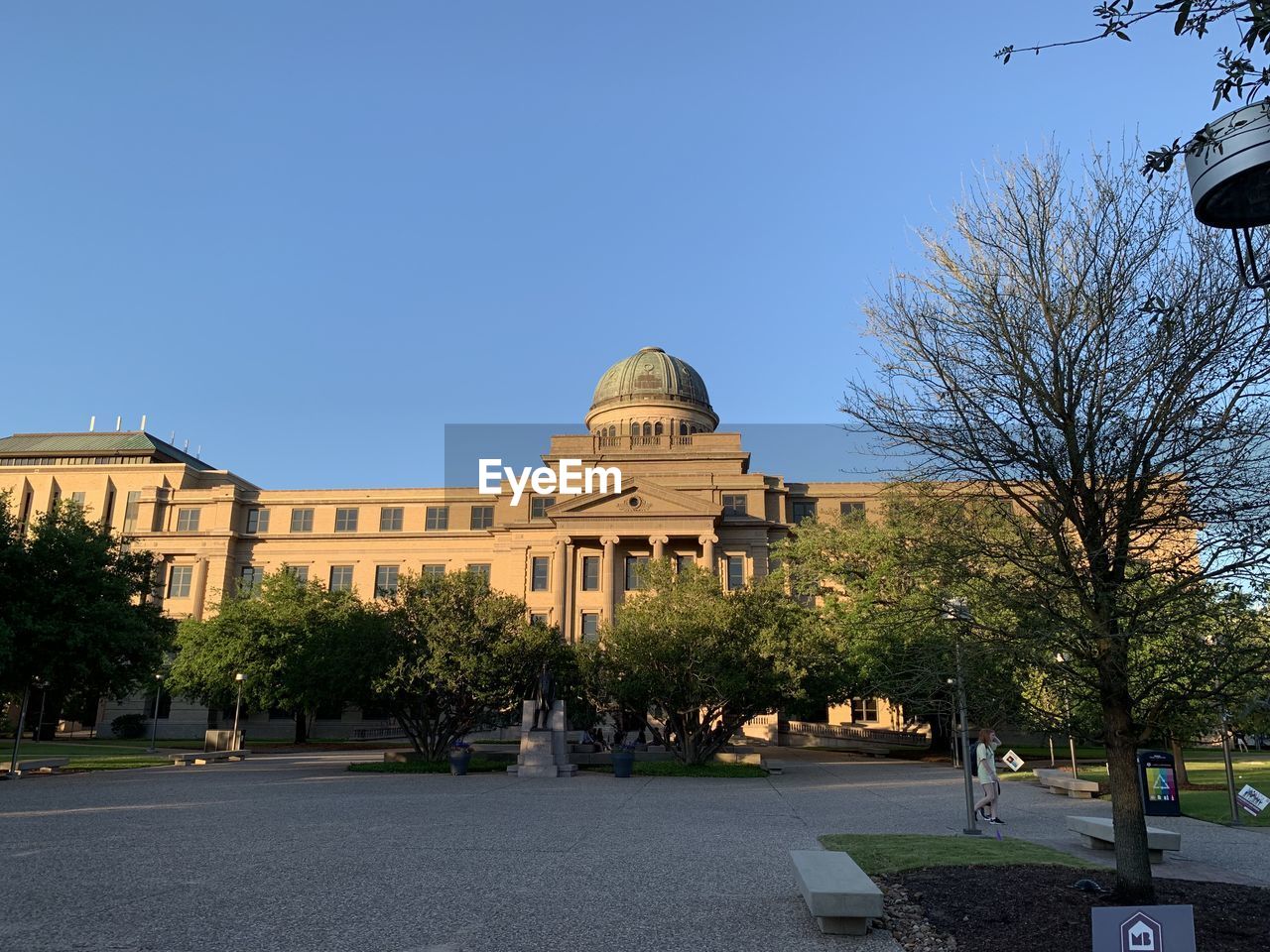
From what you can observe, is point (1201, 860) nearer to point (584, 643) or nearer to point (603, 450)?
point (584, 643)

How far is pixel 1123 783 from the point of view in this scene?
1020 cm

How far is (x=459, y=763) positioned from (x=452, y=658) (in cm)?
357

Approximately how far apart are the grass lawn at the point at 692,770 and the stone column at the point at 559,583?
28.4 metres

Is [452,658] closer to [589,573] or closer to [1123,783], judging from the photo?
[1123,783]

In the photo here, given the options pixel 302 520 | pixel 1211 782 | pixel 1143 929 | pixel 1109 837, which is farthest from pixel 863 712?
pixel 1143 929

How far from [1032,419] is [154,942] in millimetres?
10406

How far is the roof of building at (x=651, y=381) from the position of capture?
82.7 m

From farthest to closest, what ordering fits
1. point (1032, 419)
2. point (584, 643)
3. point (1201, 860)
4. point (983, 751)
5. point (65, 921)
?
point (584, 643) → point (983, 751) → point (1201, 860) → point (1032, 419) → point (65, 921)

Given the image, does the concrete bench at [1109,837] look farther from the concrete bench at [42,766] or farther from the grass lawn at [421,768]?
the concrete bench at [42,766]

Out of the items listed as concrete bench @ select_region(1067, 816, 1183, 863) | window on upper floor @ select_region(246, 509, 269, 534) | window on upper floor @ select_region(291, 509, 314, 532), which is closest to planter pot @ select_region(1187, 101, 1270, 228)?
concrete bench @ select_region(1067, 816, 1183, 863)

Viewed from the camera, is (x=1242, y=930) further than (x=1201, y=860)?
No

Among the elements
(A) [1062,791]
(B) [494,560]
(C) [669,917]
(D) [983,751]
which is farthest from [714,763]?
(B) [494,560]

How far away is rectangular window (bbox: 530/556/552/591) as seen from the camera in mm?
67312

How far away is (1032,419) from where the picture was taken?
421 inches
